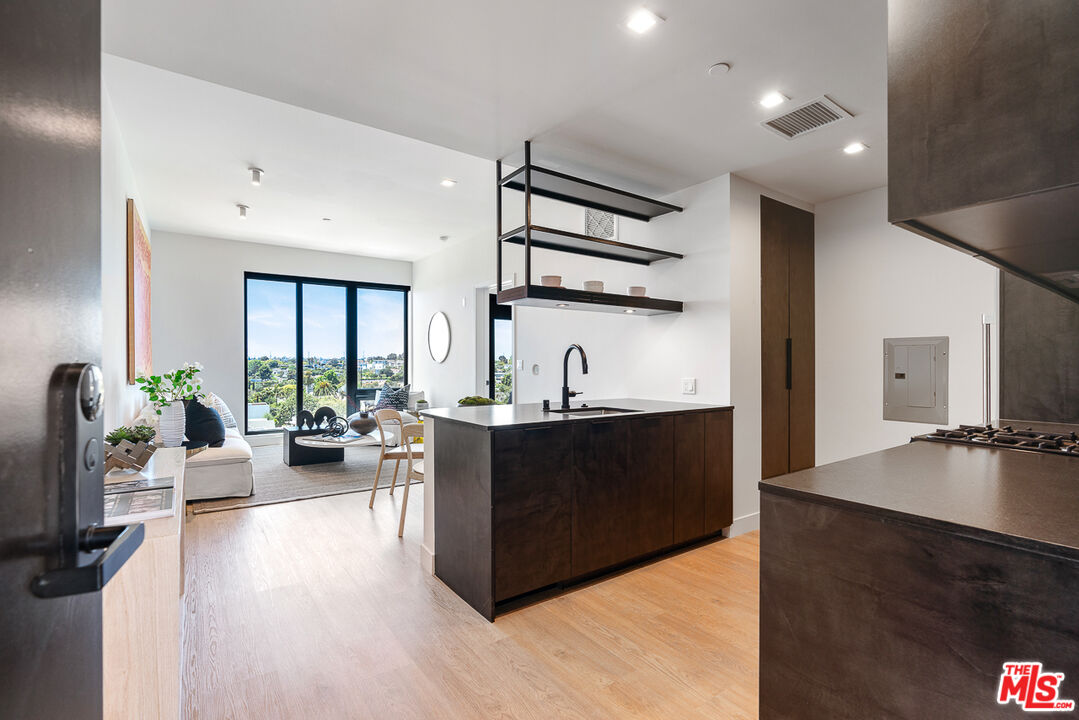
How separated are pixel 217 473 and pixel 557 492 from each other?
10.8ft

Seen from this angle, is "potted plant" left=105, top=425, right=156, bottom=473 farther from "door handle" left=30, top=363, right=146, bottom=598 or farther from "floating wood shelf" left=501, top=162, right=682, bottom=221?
"floating wood shelf" left=501, top=162, right=682, bottom=221

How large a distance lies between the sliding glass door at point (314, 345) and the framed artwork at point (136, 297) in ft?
7.16

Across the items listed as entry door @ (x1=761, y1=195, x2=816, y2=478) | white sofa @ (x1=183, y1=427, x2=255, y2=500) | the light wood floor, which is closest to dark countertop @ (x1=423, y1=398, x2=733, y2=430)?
entry door @ (x1=761, y1=195, x2=816, y2=478)

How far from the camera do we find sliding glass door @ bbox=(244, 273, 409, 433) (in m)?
7.37

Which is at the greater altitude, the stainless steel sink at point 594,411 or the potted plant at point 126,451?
the stainless steel sink at point 594,411

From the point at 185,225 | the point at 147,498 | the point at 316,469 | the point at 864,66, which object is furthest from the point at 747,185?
the point at 185,225

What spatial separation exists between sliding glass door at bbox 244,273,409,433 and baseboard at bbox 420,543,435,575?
16.3 feet

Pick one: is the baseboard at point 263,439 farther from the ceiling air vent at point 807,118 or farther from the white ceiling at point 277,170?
the ceiling air vent at point 807,118

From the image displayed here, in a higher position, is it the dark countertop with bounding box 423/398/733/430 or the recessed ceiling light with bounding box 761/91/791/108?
the recessed ceiling light with bounding box 761/91/791/108

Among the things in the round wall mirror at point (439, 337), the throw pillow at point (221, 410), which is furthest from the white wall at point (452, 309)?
the throw pillow at point (221, 410)

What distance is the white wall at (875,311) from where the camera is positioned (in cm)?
346

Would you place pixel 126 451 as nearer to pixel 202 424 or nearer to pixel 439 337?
pixel 202 424

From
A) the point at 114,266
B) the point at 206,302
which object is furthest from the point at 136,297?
the point at 206,302

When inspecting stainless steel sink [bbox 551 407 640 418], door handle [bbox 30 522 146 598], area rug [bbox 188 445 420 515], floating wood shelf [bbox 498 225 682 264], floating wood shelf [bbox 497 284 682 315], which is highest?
floating wood shelf [bbox 498 225 682 264]
